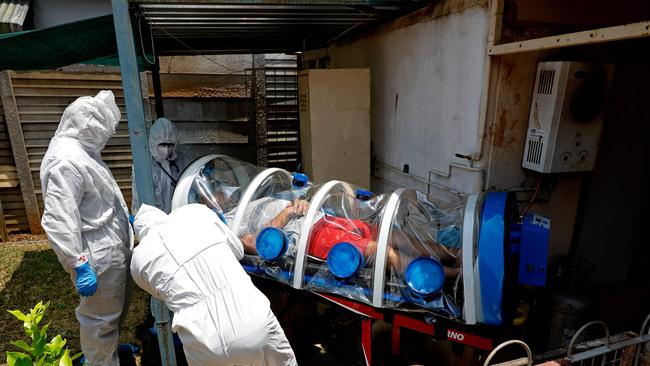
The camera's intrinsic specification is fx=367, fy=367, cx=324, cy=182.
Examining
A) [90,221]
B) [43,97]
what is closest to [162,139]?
[90,221]

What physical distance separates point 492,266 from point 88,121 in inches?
122

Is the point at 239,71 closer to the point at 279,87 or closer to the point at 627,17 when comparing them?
the point at 279,87

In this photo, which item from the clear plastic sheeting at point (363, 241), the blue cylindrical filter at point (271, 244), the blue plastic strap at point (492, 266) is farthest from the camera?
the blue cylindrical filter at point (271, 244)

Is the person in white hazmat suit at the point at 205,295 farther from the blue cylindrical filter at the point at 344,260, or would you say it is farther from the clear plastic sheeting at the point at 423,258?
the clear plastic sheeting at the point at 423,258

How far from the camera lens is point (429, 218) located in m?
2.69

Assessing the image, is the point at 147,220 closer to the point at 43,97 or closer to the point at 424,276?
the point at 424,276

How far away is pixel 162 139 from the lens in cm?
393

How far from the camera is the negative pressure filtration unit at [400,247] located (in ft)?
7.01

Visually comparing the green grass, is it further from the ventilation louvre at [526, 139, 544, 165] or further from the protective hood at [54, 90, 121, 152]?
Result: the ventilation louvre at [526, 139, 544, 165]

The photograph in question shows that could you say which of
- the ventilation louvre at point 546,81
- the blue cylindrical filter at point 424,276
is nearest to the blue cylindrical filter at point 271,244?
the blue cylindrical filter at point 424,276

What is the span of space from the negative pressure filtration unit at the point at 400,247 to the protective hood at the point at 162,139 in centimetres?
109

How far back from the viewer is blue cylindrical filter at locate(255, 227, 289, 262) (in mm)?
2615

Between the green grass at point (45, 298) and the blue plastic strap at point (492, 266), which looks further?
the green grass at point (45, 298)

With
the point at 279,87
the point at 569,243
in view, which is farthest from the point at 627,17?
the point at 279,87
